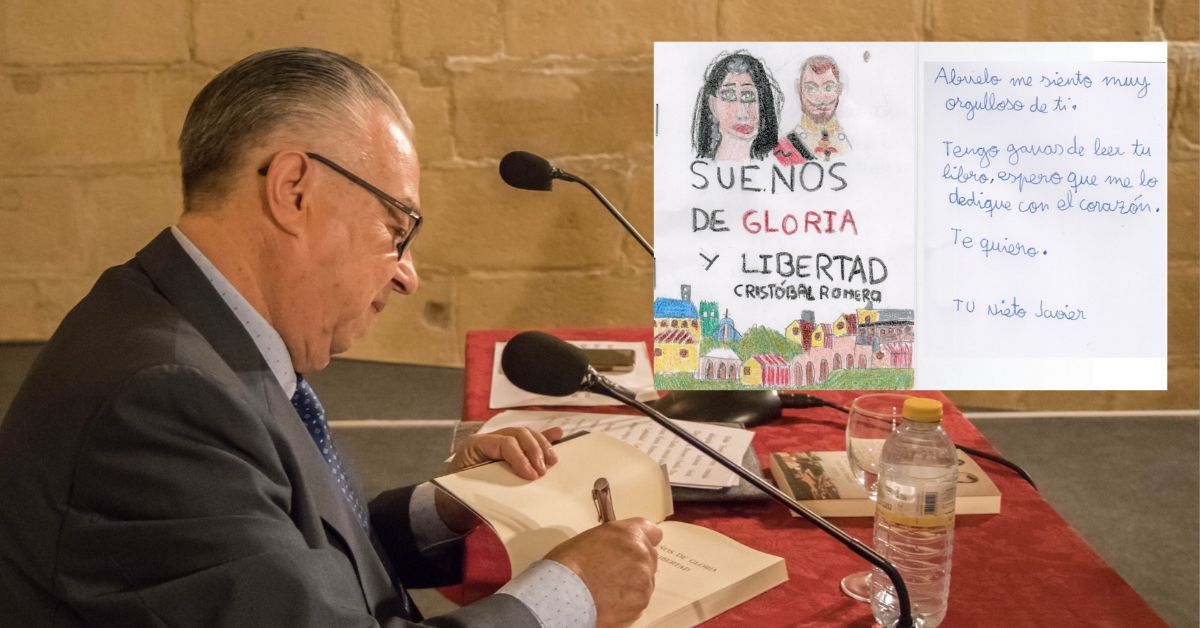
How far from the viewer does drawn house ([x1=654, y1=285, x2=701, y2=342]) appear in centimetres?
138

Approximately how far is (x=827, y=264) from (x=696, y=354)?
0.62 ft

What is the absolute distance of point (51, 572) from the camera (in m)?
0.96

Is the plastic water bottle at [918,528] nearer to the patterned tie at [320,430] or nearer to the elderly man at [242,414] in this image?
the elderly man at [242,414]

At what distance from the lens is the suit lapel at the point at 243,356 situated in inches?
43.6

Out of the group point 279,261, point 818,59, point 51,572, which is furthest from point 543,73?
point 51,572

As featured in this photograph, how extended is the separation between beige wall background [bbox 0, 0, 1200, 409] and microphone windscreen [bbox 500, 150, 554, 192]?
1.62 metres

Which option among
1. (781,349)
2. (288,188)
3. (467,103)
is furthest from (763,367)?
(467,103)

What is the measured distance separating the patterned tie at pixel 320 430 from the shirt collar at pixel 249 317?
89 millimetres

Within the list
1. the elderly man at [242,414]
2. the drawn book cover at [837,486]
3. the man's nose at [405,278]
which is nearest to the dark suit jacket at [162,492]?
the elderly man at [242,414]

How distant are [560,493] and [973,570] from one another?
464mm

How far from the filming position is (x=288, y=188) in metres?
1.14

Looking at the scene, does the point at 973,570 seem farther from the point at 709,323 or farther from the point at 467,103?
the point at 467,103

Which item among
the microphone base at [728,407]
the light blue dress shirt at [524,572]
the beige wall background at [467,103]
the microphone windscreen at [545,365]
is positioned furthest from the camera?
the beige wall background at [467,103]

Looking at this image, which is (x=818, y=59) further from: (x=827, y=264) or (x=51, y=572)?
(x=51, y=572)
